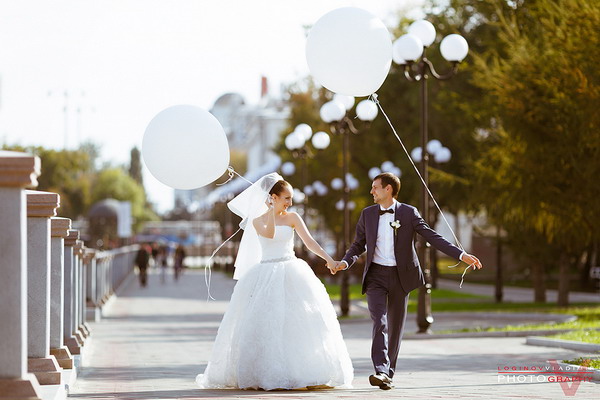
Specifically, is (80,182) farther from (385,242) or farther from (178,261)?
(385,242)

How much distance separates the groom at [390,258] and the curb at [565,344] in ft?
16.6

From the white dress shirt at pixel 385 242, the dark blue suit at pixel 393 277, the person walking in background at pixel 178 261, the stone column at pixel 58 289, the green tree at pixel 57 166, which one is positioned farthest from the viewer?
the green tree at pixel 57 166

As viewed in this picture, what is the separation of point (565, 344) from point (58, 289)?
7800mm

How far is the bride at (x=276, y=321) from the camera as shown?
35.1ft

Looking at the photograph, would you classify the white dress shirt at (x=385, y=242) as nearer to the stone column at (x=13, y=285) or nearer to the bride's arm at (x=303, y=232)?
the bride's arm at (x=303, y=232)

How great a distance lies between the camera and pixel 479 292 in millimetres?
39906

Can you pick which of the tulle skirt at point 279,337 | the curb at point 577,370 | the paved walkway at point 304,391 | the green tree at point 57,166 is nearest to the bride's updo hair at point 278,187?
the tulle skirt at point 279,337

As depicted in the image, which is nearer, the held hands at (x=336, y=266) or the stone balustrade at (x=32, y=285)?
the stone balustrade at (x=32, y=285)

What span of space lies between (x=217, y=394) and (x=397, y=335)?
1.83 m

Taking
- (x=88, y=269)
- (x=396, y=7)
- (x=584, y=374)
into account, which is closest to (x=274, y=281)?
(x=584, y=374)

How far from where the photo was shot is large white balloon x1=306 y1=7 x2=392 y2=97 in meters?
11.3

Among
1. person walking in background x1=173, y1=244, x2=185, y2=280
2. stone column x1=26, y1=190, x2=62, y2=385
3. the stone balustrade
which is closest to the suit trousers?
the stone balustrade

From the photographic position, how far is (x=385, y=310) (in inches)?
430

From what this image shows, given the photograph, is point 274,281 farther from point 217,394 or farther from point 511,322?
point 511,322
